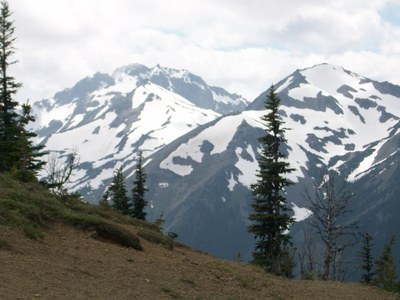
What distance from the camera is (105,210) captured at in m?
25.7

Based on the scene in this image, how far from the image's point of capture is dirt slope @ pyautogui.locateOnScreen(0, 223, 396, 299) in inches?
508

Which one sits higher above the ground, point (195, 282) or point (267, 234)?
point (267, 234)

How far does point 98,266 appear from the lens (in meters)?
15.6

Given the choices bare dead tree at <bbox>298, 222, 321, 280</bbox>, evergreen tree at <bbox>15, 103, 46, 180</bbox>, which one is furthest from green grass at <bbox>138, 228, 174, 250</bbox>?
bare dead tree at <bbox>298, 222, 321, 280</bbox>

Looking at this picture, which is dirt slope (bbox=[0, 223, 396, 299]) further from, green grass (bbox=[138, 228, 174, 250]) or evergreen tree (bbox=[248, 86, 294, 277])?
evergreen tree (bbox=[248, 86, 294, 277])

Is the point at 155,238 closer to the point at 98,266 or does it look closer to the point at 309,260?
the point at 98,266

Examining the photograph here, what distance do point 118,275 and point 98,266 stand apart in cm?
85

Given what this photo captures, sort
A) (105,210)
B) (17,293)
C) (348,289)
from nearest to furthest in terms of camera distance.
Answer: (17,293) → (348,289) → (105,210)

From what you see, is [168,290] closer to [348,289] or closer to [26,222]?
[26,222]

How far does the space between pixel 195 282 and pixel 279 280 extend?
6.56 m

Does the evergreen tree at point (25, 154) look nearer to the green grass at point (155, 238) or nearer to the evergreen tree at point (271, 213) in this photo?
the green grass at point (155, 238)

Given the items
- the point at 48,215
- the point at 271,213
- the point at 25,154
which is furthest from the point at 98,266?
the point at 271,213

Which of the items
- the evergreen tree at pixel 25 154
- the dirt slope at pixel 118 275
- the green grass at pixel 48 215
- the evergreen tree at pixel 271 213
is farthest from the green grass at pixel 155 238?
the evergreen tree at pixel 271 213

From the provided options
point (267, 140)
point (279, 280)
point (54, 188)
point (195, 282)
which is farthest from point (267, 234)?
Result: point (195, 282)
